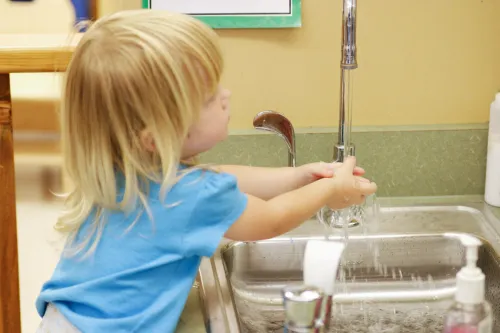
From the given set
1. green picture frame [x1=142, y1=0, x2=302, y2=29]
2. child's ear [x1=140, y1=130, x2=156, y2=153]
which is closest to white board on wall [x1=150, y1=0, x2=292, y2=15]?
green picture frame [x1=142, y1=0, x2=302, y2=29]

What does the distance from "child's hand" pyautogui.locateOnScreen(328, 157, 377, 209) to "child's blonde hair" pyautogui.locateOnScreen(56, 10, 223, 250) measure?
254mm

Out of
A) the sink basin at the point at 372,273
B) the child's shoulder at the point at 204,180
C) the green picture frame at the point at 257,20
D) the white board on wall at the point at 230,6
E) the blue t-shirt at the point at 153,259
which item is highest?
the white board on wall at the point at 230,6

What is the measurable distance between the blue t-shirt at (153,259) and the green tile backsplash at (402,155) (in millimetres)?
451

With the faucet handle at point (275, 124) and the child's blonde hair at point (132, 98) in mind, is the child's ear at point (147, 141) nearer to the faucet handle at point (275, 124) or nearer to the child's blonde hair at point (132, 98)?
the child's blonde hair at point (132, 98)

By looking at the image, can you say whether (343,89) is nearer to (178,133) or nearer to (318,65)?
(318,65)

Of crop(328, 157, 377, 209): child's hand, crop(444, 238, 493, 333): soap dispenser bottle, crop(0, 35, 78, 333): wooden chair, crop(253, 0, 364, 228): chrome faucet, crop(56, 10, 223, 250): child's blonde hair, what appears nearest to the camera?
crop(444, 238, 493, 333): soap dispenser bottle

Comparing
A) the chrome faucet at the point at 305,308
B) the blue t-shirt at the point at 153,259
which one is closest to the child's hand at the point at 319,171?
the blue t-shirt at the point at 153,259

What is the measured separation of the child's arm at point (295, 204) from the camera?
988 mm

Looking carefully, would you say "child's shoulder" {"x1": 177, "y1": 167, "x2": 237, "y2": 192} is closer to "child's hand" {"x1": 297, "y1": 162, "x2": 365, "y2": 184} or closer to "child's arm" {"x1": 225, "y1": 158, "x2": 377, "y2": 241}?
"child's arm" {"x1": 225, "y1": 158, "x2": 377, "y2": 241}

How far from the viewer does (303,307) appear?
0.70 metres

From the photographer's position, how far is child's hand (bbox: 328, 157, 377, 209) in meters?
1.10

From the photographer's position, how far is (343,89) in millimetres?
1298

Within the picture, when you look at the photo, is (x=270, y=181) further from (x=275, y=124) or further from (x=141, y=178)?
(x=141, y=178)

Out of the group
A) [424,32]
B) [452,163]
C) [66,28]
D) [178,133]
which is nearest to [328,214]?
[452,163]
